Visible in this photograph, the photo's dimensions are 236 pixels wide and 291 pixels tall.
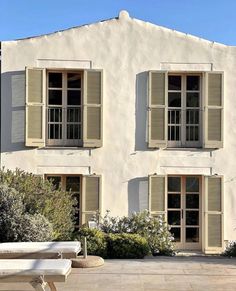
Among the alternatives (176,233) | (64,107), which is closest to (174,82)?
(64,107)

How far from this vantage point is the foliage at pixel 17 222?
1062 cm

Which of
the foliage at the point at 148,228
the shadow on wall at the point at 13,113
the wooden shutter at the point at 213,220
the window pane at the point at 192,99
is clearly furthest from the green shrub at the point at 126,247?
the window pane at the point at 192,99

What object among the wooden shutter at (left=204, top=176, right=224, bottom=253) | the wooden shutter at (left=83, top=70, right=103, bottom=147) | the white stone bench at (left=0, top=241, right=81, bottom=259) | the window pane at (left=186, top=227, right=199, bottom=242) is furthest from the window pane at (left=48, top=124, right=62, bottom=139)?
the white stone bench at (left=0, top=241, right=81, bottom=259)

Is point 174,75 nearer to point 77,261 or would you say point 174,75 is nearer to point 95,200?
point 95,200

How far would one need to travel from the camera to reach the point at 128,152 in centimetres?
1398

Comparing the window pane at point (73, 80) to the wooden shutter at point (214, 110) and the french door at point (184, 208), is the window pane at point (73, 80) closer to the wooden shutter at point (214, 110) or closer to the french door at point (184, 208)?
the wooden shutter at point (214, 110)

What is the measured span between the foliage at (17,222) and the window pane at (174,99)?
5067 mm

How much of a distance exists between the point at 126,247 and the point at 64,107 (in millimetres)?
4302

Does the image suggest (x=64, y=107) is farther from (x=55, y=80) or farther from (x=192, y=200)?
(x=192, y=200)

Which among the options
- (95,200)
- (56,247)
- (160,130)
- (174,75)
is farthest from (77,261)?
(174,75)

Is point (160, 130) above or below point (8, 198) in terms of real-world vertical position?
above

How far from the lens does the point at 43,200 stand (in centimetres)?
1134

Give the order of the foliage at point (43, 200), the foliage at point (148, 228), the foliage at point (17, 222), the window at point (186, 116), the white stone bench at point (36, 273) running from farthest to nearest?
the window at point (186, 116)
the foliage at point (148, 228)
the foliage at point (43, 200)
the foliage at point (17, 222)
the white stone bench at point (36, 273)

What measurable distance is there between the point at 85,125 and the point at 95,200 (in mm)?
1842
